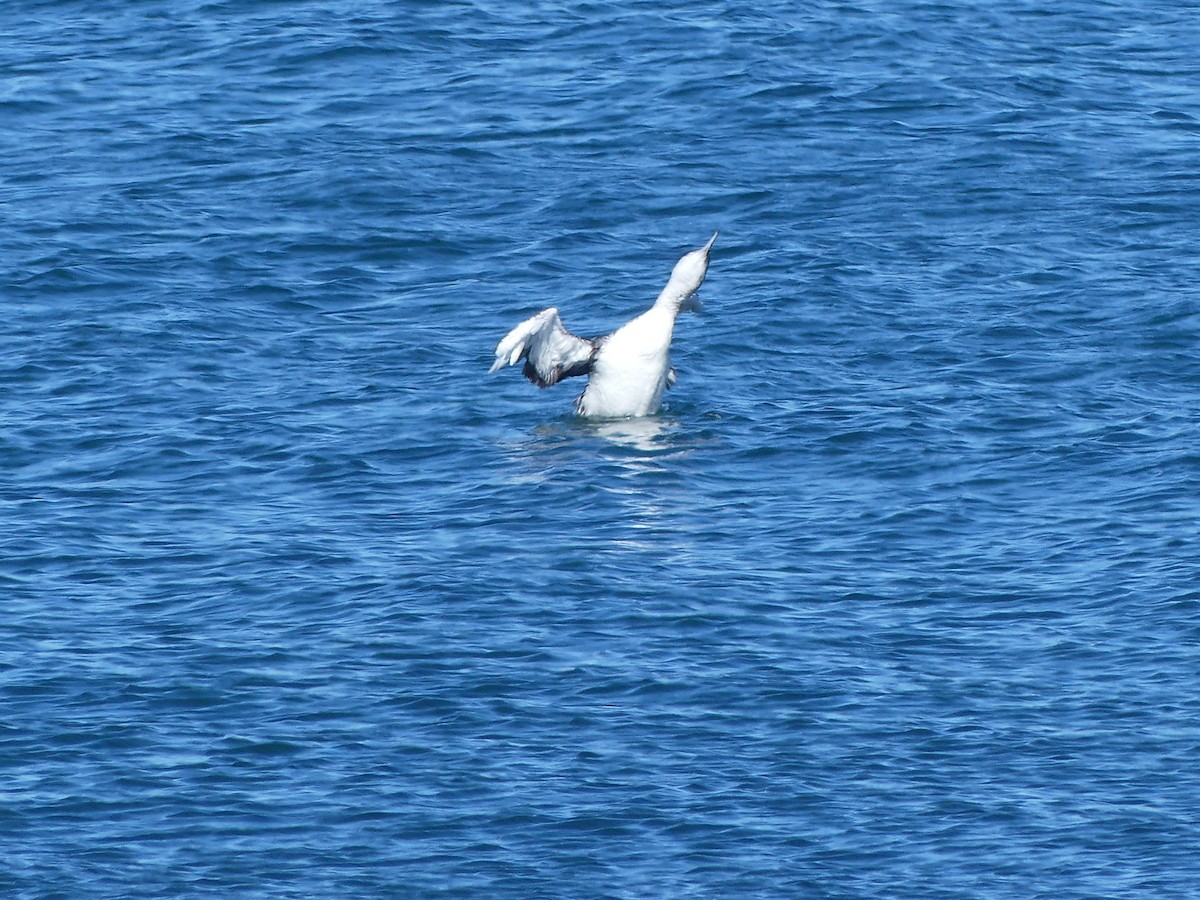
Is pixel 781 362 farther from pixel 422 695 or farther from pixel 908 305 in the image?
pixel 422 695

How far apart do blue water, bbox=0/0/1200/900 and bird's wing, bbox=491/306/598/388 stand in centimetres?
79

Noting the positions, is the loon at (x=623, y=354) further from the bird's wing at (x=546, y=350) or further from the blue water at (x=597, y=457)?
the blue water at (x=597, y=457)

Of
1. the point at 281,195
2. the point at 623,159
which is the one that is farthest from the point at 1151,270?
the point at 281,195

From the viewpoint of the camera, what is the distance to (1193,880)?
16.3 meters

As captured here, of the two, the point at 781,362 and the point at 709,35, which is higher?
the point at 709,35

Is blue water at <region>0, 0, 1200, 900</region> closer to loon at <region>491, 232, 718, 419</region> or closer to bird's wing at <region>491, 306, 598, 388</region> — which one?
loon at <region>491, 232, 718, 419</region>

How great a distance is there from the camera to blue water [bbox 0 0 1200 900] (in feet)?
57.0

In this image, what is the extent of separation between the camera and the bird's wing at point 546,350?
24094 mm

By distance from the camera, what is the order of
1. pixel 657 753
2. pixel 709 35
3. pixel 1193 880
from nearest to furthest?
1. pixel 1193 880
2. pixel 657 753
3. pixel 709 35

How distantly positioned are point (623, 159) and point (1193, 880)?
19.6 meters

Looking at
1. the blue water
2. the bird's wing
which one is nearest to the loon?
the bird's wing

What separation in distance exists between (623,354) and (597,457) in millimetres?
1179

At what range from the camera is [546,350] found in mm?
25109

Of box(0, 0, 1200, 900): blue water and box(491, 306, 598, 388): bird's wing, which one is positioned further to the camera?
box(491, 306, 598, 388): bird's wing
